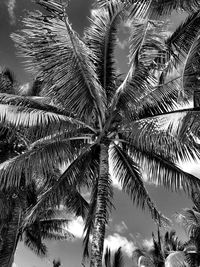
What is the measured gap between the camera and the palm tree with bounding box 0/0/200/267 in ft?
29.6

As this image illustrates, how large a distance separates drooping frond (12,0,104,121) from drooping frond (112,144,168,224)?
2.05m

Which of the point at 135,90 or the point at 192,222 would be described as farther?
the point at 192,222

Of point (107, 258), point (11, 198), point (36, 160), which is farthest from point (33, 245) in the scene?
point (36, 160)

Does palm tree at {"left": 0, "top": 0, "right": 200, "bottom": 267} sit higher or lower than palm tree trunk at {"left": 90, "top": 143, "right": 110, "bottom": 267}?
higher

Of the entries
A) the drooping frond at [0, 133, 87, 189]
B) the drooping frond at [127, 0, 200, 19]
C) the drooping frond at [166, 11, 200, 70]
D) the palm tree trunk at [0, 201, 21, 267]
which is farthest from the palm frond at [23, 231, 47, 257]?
the drooping frond at [127, 0, 200, 19]

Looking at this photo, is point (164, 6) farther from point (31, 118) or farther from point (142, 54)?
point (31, 118)

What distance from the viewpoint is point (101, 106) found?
10.3 meters

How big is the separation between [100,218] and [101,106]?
321 cm

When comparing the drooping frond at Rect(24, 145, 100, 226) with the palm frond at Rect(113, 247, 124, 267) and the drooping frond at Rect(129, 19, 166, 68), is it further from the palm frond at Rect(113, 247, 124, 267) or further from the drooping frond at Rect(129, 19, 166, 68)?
the palm frond at Rect(113, 247, 124, 267)

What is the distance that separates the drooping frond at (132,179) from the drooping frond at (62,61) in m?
2.05

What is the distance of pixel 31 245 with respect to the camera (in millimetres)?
23016

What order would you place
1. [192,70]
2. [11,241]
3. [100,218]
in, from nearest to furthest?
1. [192,70]
2. [100,218]
3. [11,241]

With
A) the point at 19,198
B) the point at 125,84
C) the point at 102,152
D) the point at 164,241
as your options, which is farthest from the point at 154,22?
the point at 164,241

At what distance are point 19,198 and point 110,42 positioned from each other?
787cm
